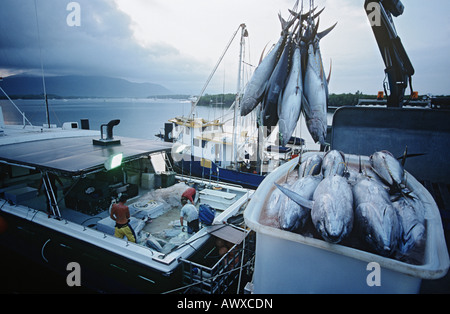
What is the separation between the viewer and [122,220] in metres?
5.09

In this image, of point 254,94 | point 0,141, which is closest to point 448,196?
point 254,94

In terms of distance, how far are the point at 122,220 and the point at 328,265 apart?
4.48 m

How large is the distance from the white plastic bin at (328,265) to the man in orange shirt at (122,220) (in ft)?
11.9

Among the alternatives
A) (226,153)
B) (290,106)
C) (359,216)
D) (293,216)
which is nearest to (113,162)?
(290,106)

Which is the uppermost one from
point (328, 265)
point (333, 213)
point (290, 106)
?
point (290, 106)

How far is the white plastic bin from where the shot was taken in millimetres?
1735

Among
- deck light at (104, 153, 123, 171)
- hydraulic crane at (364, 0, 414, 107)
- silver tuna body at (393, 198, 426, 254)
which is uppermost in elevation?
hydraulic crane at (364, 0, 414, 107)

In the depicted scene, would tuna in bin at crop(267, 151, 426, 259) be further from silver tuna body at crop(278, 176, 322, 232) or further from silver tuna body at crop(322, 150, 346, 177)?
silver tuna body at crop(322, 150, 346, 177)

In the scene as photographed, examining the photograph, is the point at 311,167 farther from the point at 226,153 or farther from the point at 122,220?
the point at 226,153

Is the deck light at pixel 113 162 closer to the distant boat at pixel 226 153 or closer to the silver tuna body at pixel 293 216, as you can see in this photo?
the silver tuna body at pixel 293 216

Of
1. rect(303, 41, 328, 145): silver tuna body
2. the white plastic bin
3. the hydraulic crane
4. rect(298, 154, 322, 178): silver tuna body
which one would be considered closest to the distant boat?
the hydraulic crane

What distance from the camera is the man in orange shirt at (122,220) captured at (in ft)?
16.5

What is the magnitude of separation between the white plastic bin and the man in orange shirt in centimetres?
364
